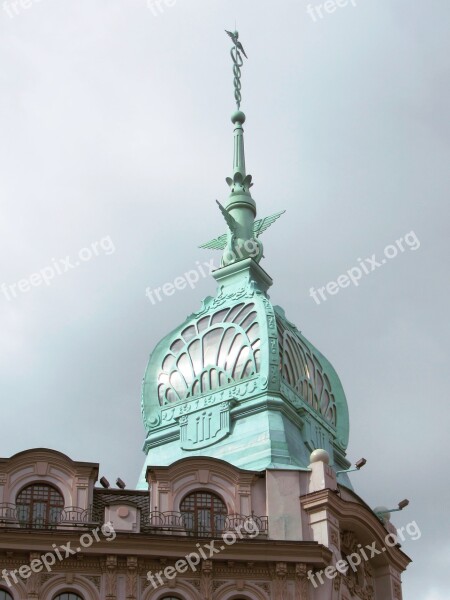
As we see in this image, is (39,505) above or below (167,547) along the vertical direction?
above

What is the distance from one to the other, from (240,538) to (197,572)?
68.9 inches

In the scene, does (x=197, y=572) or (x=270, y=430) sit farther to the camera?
(x=270, y=430)

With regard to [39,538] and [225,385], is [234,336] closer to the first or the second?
[225,385]

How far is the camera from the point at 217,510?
4119cm

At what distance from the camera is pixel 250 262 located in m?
52.6

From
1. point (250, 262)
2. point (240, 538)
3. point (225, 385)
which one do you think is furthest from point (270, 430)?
point (250, 262)

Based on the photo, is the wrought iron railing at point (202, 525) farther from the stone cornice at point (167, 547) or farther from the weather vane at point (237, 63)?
the weather vane at point (237, 63)

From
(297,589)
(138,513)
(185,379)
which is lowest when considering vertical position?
(297,589)

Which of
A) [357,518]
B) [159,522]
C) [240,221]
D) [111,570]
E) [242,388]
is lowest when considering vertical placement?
[111,570]

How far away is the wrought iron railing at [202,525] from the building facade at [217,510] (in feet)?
0.15
